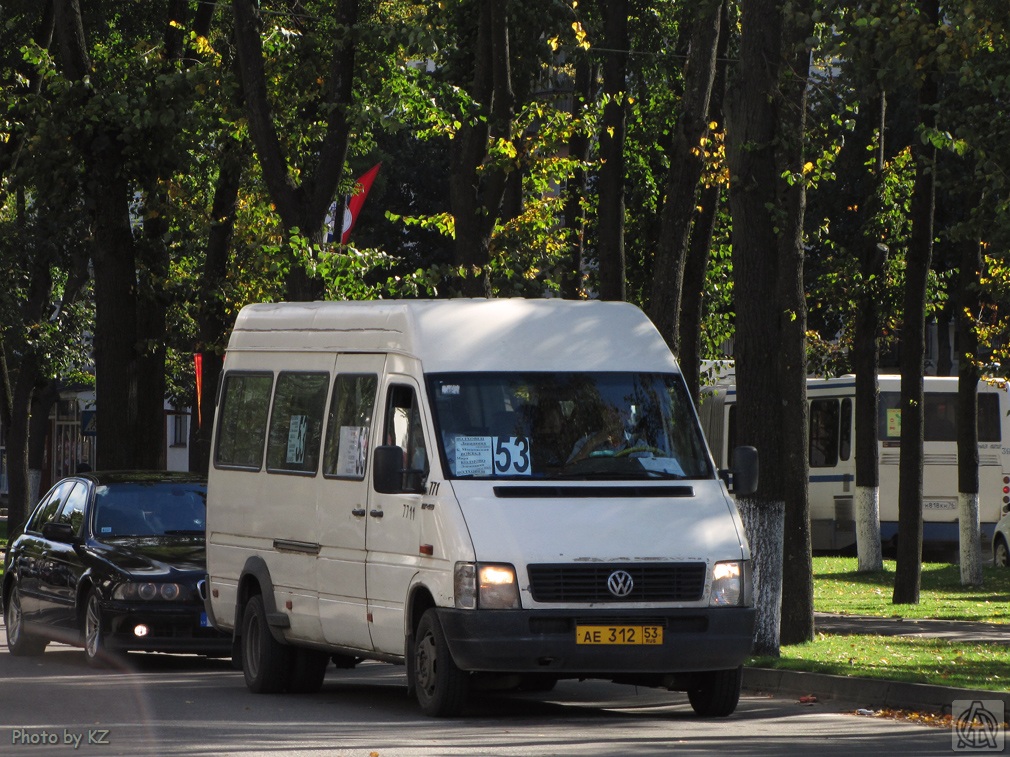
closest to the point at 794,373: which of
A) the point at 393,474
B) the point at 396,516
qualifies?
the point at 396,516

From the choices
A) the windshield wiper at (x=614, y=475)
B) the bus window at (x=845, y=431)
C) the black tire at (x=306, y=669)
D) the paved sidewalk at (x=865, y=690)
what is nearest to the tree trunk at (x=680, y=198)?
the paved sidewalk at (x=865, y=690)

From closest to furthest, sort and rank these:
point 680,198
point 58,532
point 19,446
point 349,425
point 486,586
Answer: point 486,586 → point 349,425 → point 58,532 → point 680,198 → point 19,446

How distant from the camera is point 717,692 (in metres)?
12.0

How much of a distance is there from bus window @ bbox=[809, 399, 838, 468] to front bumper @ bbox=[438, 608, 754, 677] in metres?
27.7

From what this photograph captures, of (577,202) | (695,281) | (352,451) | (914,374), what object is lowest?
(352,451)

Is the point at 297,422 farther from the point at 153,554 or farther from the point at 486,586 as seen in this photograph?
the point at 486,586

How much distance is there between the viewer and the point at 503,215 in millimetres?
27781

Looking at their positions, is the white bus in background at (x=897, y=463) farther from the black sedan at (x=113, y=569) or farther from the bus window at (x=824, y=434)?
the black sedan at (x=113, y=569)

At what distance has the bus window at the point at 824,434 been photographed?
128ft

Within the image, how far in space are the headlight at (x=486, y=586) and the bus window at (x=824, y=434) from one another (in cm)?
2821

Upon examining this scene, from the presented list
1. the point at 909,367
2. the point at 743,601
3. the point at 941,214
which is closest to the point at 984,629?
the point at 909,367

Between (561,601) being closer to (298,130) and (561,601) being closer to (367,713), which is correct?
(367,713)

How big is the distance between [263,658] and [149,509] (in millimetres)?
3505

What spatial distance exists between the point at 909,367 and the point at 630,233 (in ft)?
31.5
